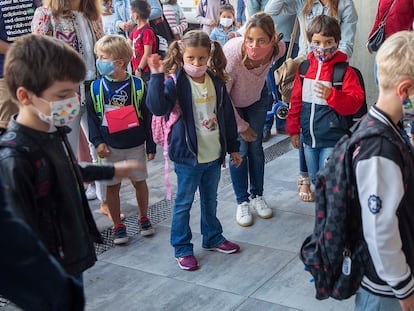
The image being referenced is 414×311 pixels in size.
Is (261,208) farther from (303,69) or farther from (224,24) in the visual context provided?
(224,24)

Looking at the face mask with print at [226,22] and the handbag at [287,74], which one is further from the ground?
the face mask with print at [226,22]

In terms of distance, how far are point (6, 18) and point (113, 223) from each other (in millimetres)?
1830

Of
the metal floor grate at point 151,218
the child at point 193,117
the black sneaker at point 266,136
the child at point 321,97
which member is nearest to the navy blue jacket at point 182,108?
the child at point 193,117

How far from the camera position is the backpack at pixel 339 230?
2.21 metres

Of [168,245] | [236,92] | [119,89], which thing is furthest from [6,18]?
[168,245]

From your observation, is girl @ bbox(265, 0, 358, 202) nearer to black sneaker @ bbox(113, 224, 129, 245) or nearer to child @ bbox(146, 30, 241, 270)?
child @ bbox(146, 30, 241, 270)

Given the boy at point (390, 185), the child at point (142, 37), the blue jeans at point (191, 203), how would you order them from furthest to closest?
1. the child at point (142, 37)
2. the blue jeans at point (191, 203)
3. the boy at point (390, 185)

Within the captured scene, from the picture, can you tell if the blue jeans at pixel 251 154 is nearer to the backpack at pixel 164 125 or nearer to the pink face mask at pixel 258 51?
the pink face mask at pixel 258 51

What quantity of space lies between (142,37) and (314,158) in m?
3.32

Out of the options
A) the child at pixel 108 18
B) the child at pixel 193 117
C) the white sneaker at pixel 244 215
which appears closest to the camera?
the child at pixel 193 117

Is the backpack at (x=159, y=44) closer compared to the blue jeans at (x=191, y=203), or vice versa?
the blue jeans at (x=191, y=203)

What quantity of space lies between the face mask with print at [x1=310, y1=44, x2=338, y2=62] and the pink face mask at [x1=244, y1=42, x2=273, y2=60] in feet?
1.10

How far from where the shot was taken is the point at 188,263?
4082mm

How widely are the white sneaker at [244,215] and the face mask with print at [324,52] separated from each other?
51.5 inches
